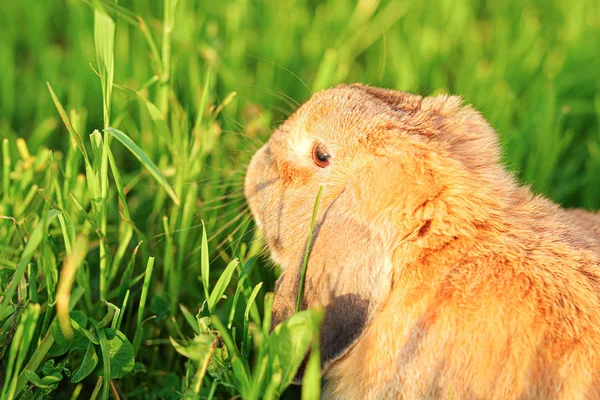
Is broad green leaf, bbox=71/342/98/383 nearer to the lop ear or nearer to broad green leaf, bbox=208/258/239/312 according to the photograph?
broad green leaf, bbox=208/258/239/312

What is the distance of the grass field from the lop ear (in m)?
0.20

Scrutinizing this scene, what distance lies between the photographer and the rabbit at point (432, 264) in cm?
197

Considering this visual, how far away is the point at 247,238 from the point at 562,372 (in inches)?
65.2

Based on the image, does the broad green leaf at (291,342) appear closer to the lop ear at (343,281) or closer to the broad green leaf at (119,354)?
the lop ear at (343,281)

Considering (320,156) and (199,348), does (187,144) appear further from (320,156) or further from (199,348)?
(199,348)

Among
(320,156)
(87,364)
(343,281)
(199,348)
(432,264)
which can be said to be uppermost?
(320,156)

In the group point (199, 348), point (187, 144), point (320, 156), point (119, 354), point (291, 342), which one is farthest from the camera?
point (187, 144)

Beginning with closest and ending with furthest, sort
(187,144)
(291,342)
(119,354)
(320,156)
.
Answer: (291,342), (119,354), (320,156), (187,144)

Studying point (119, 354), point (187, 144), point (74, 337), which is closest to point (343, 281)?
point (119, 354)

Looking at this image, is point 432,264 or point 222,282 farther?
point 222,282

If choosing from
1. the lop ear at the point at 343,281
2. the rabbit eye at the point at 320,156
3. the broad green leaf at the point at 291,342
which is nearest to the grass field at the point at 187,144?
the broad green leaf at the point at 291,342

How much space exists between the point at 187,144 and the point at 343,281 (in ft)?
4.02

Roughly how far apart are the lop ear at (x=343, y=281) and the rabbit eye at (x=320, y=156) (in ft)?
0.96

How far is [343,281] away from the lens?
7.10 ft
